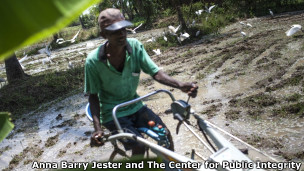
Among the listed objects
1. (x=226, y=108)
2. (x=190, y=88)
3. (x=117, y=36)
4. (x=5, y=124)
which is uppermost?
(x=5, y=124)

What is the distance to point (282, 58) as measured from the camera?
16.8ft

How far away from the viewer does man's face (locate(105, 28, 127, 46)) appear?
59.5 inches

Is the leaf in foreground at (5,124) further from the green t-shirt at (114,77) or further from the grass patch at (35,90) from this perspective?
the grass patch at (35,90)

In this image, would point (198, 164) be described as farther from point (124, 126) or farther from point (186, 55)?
point (186, 55)

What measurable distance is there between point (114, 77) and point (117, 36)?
0.25 meters

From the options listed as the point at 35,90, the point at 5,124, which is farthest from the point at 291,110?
the point at 35,90

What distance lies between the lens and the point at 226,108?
12.5 ft

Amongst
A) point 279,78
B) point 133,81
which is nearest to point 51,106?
point 279,78

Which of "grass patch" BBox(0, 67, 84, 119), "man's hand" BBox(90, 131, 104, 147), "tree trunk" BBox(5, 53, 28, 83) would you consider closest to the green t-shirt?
"man's hand" BBox(90, 131, 104, 147)

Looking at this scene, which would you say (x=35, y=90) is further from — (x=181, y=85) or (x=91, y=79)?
(x=181, y=85)

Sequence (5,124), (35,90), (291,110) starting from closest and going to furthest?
(5,124) → (291,110) → (35,90)

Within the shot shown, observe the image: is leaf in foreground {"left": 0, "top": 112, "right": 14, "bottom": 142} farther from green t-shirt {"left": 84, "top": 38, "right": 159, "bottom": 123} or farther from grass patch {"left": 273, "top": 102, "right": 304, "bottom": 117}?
grass patch {"left": 273, "top": 102, "right": 304, "bottom": 117}

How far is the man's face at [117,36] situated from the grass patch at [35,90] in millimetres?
4392

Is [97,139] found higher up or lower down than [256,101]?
higher up
